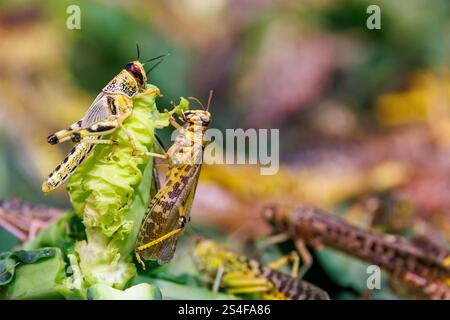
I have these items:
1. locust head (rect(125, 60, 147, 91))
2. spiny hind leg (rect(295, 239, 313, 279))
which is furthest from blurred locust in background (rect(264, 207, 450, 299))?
locust head (rect(125, 60, 147, 91))

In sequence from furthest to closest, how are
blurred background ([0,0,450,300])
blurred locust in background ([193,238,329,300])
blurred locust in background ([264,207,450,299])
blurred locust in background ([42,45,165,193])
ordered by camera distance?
blurred background ([0,0,450,300]) → blurred locust in background ([264,207,450,299]) → blurred locust in background ([193,238,329,300]) → blurred locust in background ([42,45,165,193])

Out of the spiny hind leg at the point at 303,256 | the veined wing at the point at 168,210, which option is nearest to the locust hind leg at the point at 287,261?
the spiny hind leg at the point at 303,256

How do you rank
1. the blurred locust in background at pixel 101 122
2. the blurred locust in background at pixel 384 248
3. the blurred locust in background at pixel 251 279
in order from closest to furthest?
1. the blurred locust in background at pixel 101 122
2. the blurred locust in background at pixel 251 279
3. the blurred locust in background at pixel 384 248

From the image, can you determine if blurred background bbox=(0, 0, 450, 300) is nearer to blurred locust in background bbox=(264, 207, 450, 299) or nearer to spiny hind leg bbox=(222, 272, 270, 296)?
blurred locust in background bbox=(264, 207, 450, 299)

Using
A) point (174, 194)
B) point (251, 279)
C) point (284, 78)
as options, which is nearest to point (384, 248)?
point (251, 279)

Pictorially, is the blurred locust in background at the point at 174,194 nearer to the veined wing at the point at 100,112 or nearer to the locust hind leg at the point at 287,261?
the veined wing at the point at 100,112

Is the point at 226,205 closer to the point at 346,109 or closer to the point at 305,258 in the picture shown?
the point at 305,258

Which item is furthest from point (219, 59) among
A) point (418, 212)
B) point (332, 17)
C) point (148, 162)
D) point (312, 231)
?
point (148, 162)
